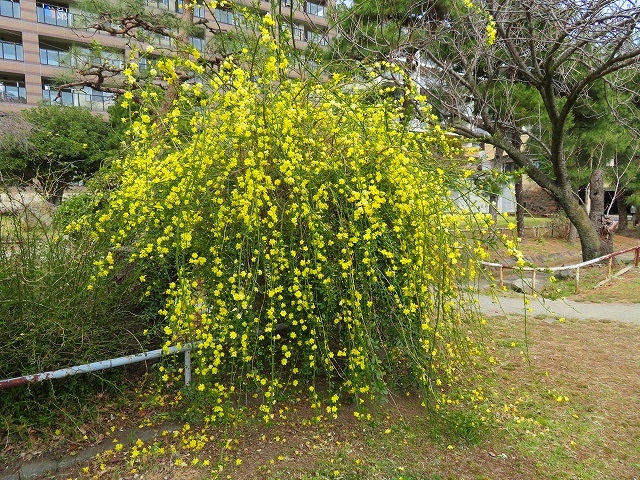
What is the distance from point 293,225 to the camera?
2.64 m

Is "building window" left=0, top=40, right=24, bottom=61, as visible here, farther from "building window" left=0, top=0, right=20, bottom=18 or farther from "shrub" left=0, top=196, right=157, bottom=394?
"shrub" left=0, top=196, right=157, bottom=394

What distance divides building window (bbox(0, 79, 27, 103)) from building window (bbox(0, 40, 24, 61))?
3.80 ft

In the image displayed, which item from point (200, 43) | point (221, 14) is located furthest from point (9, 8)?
point (221, 14)

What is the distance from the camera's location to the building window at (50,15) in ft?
70.0

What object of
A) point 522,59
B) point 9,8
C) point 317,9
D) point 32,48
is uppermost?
point 9,8

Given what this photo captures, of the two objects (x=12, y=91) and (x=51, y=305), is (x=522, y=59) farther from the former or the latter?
(x=12, y=91)

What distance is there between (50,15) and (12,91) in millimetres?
4132

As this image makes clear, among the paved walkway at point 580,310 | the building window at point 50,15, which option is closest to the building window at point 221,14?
the paved walkway at point 580,310

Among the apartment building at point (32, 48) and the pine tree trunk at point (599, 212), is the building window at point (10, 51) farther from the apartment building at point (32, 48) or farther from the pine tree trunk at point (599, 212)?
the pine tree trunk at point (599, 212)

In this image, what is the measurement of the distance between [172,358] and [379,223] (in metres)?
1.83

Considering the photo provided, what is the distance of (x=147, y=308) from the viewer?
11.0ft

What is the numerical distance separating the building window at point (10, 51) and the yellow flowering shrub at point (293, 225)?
2368 cm

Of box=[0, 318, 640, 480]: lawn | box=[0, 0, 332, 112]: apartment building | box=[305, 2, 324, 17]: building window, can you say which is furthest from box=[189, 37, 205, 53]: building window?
box=[0, 0, 332, 112]: apartment building

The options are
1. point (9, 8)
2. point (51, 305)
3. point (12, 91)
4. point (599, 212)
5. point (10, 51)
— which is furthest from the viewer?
point (12, 91)
